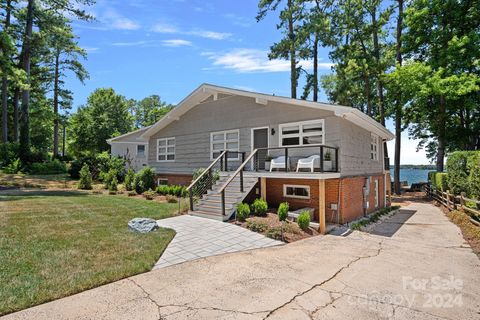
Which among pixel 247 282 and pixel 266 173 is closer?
pixel 247 282

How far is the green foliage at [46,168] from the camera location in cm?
2216

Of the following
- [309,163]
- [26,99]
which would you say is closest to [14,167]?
[26,99]

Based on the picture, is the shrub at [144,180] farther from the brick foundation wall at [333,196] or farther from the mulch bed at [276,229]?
the mulch bed at [276,229]

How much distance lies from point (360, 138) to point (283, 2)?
1559 centimetres

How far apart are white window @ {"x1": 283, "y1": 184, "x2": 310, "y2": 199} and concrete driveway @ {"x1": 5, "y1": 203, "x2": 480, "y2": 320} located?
12.1 ft

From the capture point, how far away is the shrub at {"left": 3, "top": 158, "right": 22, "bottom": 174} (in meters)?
20.6

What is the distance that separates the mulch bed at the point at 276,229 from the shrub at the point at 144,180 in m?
9.06

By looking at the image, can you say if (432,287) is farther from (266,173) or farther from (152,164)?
(152,164)

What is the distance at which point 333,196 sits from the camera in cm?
1023

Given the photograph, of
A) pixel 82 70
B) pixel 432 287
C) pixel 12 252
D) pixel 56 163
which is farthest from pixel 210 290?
pixel 82 70

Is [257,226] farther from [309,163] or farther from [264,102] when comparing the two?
[264,102]

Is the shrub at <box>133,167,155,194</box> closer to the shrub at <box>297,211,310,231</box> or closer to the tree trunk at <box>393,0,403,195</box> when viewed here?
the shrub at <box>297,211,310,231</box>

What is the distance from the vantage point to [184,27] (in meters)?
13.8

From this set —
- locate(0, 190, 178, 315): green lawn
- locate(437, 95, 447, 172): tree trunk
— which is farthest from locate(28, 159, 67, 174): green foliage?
locate(437, 95, 447, 172): tree trunk
